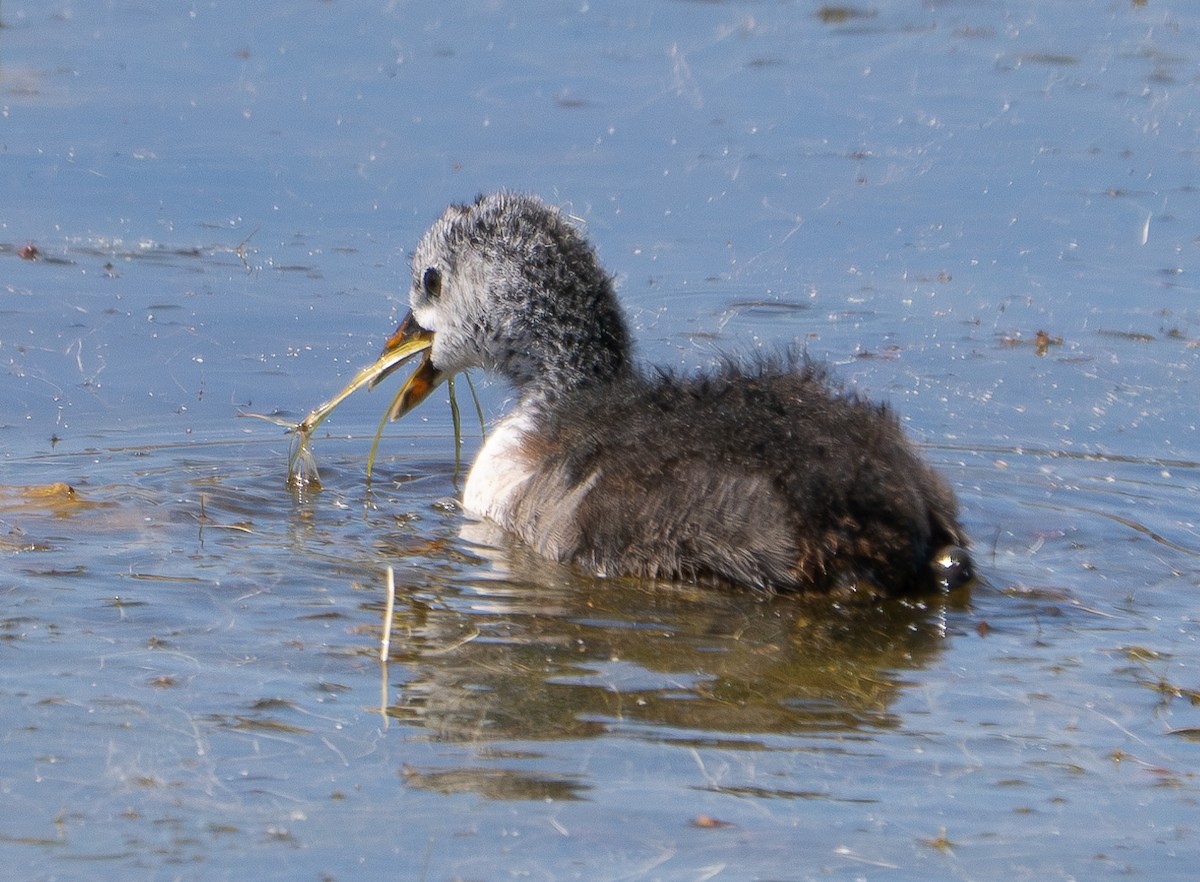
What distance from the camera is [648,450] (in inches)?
279

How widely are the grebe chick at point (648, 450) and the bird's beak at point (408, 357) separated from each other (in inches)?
4.0

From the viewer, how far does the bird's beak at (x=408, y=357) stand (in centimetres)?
884

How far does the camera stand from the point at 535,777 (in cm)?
521

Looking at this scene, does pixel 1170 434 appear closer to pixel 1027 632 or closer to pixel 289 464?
pixel 1027 632

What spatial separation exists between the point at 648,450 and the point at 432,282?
79.4 inches

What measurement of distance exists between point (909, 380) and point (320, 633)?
4.28 meters

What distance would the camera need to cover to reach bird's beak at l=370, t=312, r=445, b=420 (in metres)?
8.84

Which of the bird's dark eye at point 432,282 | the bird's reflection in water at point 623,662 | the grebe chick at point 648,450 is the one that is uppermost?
the bird's dark eye at point 432,282

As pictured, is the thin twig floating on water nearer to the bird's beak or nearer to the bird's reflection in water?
the bird's reflection in water

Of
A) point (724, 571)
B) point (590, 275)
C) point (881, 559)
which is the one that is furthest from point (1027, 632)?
point (590, 275)

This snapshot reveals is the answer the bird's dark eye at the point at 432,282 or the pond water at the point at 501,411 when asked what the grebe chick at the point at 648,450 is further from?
the pond water at the point at 501,411

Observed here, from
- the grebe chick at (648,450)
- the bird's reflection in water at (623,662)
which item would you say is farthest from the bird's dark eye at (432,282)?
the bird's reflection in water at (623,662)

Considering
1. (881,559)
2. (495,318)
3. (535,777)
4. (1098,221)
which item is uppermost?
(1098,221)

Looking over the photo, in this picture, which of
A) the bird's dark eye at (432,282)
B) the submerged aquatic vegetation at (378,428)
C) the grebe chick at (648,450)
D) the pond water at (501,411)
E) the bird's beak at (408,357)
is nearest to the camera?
the pond water at (501,411)
